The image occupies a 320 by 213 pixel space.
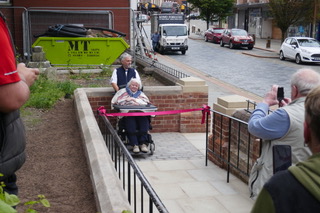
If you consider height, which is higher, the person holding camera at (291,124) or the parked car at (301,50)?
the person holding camera at (291,124)

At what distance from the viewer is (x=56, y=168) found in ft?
17.2

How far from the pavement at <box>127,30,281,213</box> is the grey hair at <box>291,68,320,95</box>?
7.89 ft

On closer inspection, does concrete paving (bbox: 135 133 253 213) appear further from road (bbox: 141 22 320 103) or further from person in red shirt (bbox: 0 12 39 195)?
road (bbox: 141 22 320 103)

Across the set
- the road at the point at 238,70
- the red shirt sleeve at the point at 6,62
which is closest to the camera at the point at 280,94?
the red shirt sleeve at the point at 6,62

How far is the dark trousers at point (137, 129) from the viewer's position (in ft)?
26.5

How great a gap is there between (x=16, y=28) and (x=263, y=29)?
3712 centimetres

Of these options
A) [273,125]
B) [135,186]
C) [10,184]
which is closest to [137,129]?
[135,186]

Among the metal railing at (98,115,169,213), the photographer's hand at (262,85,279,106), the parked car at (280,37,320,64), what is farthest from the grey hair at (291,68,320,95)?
the parked car at (280,37,320,64)

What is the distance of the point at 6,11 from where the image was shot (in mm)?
21062

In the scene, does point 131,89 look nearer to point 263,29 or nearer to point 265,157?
point 265,157

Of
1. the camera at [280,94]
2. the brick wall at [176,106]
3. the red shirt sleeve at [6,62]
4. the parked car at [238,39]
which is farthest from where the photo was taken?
the parked car at [238,39]

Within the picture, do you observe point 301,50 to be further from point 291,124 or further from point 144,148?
point 291,124

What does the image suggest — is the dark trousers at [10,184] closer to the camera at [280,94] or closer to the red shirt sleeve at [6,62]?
the red shirt sleeve at [6,62]

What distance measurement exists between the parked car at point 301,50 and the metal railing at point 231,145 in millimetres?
20023
